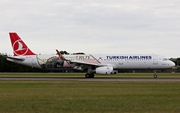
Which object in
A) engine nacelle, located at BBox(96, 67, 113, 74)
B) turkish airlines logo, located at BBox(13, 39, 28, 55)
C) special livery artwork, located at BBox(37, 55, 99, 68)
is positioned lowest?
→ engine nacelle, located at BBox(96, 67, 113, 74)

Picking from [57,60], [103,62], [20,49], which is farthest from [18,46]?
[103,62]

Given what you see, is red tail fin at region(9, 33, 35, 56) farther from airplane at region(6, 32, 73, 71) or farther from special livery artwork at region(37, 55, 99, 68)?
special livery artwork at region(37, 55, 99, 68)

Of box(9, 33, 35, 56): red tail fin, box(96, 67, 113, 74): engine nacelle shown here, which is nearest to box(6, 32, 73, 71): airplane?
box(9, 33, 35, 56): red tail fin

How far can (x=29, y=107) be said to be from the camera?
14961 mm

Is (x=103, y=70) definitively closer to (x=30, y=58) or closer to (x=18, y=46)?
(x=30, y=58)

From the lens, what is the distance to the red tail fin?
51688mm

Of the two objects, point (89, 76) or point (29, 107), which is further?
point (89, 76)

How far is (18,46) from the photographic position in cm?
5184

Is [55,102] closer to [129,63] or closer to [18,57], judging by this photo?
[129,63]

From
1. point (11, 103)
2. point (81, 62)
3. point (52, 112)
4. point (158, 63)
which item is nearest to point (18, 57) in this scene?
point (81, 62)

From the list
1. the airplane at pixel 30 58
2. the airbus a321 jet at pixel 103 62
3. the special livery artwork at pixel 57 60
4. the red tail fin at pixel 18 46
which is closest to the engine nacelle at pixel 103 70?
the airbus a321 jet at pixel 103 62

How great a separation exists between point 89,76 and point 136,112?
3398 centimetres

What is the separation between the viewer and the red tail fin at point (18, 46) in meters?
51.7

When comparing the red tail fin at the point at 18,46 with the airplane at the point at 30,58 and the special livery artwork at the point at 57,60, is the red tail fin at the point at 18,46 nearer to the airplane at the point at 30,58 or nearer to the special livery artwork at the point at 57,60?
the airplane at the point at 30,58
